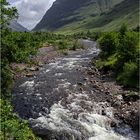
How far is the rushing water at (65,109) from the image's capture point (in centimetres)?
3711

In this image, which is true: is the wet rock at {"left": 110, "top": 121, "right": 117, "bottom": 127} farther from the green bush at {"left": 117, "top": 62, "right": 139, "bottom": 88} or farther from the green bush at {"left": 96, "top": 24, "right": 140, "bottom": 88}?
the green bush at {"left": 117, "top": 62, "right": 139, "bottom": 88}

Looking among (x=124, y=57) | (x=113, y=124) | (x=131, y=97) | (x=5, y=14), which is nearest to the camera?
(x=5, y=14)

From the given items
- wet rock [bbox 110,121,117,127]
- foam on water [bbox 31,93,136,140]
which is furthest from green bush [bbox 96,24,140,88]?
wet rock [bbox 110,121,117,127]

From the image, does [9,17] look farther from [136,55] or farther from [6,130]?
[136,55]

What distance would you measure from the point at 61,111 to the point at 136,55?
81.1 feet

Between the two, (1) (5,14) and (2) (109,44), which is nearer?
(1) (5,14)

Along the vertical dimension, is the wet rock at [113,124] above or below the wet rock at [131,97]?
below

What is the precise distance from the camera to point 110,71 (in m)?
70.1

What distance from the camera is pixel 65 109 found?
44.7 meters

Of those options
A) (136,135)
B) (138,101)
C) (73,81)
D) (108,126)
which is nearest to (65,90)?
(73,81)

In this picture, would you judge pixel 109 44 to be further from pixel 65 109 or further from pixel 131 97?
pixel 65 109

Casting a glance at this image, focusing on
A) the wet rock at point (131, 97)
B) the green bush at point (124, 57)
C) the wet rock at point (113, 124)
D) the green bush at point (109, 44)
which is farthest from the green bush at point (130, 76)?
the green bush at point (109, 44)

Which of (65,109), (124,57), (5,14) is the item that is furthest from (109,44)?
(5,14)

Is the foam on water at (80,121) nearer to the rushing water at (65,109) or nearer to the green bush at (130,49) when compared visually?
the rushing water at (65,109)
